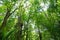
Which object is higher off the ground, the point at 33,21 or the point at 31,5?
the point at 31,5

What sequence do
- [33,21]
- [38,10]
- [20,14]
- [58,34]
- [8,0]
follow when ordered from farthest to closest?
[33,21] → [38,10] → [58,34] → [20,14] → [8,0]

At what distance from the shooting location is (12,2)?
18875 mm

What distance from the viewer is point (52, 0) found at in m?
27.0

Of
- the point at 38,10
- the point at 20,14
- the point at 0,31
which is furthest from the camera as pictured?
the point at 38,10

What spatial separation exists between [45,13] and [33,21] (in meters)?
Answer: 3.15

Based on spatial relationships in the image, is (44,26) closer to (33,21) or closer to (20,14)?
(33,21)

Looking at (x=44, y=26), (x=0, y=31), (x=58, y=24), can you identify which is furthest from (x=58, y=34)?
(x=0, y=31)

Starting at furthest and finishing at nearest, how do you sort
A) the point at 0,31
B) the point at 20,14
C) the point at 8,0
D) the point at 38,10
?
the point at 38,10 → the point at 20,14 → the point at 8,0 → the point at 0,31

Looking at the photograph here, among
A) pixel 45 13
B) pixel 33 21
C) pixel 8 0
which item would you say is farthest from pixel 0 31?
pixel 33 21

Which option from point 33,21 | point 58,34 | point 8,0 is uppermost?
point 8,0

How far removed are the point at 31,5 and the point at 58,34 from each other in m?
5.07

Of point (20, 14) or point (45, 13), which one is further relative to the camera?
point (45, 13)

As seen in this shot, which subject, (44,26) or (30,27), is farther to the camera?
(30,27)

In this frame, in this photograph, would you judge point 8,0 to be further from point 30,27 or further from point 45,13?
point 30,27
